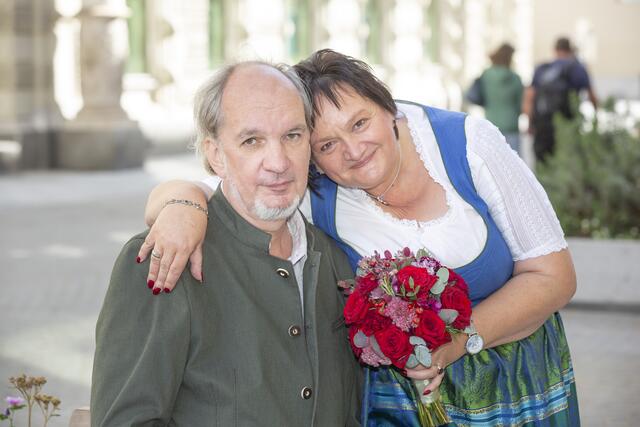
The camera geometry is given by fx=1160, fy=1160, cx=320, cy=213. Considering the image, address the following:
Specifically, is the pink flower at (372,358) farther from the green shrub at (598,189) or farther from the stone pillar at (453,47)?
the stone pillar at (453,47)

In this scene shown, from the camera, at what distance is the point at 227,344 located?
10.3 feet

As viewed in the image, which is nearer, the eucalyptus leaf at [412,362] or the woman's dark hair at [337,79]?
the eucalyptus leaf at [412,362]

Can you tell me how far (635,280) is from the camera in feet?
28.2

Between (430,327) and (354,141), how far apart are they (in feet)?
2.06

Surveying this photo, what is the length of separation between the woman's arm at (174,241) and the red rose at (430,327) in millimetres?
631

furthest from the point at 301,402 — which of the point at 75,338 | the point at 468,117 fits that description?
the point at 75,338

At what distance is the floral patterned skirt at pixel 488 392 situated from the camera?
3.59 meters

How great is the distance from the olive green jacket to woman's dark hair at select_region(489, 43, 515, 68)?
1049 cm

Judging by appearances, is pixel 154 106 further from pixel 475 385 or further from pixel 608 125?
pixel 475 385

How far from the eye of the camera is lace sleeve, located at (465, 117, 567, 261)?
3613mm

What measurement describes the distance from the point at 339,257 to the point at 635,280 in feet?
18.0

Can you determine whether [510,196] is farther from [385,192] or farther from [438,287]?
[438,287]

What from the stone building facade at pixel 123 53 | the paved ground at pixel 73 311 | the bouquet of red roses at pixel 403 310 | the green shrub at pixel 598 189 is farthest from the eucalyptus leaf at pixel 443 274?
the stone building facade at pixel 123 53

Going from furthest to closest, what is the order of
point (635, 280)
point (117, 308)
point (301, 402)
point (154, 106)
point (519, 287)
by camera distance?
point (154, 106)
point (635, 280)
point (519, 287)
point (301, 402)
point (117, 308)
